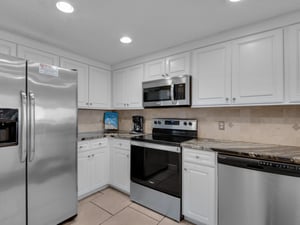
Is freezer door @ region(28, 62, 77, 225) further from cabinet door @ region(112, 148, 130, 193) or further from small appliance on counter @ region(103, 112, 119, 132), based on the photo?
small appliance on counter @ region(103, 112, 119, 132)

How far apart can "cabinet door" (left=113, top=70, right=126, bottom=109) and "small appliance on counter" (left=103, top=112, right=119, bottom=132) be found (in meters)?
0.28

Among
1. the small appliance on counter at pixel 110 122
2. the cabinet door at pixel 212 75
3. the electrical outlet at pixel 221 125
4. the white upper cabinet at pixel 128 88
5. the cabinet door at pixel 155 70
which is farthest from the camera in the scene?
the small appliance on counter at pixel 110 122

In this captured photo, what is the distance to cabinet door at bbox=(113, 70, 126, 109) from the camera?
301 cm

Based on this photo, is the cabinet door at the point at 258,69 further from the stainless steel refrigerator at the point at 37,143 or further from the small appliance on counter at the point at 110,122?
the small appliance on counter at the point at 110,122

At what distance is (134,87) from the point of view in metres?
2.85

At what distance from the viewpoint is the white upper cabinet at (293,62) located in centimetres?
154

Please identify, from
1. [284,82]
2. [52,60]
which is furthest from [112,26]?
[284,82]

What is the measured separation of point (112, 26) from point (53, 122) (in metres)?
1.23

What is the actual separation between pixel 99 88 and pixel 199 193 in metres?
2.32

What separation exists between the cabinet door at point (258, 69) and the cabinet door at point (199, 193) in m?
0.90

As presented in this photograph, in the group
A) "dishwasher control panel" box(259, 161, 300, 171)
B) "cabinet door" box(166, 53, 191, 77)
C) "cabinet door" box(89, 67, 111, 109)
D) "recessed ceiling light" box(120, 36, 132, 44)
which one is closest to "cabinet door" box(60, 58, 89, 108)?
"cabinet door" box(89, 67, 111, 109)

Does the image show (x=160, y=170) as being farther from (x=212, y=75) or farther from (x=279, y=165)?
(x=212, y=75)

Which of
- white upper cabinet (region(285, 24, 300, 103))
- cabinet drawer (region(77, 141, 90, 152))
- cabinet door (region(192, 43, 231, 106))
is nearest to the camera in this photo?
white upper cabinet (region(285, 24, 300, 103))

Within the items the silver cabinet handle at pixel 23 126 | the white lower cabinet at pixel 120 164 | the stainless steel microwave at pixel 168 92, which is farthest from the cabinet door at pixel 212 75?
the silver cabinet handle at pixel 23 126
